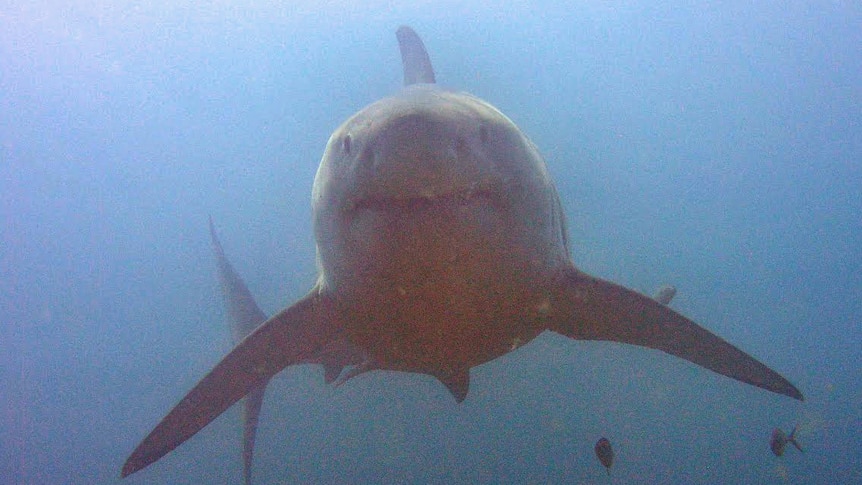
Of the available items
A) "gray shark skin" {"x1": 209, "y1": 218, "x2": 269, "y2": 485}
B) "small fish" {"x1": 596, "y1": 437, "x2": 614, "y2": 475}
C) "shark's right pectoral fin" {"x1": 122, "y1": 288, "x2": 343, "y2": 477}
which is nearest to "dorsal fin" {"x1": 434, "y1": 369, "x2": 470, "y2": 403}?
"shark's right pectoral fin" {"x1": 122, "y1": 288, "x2": 343, "y2": 477}

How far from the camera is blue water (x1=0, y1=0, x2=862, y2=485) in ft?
87.6

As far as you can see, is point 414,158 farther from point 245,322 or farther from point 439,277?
point 245,322

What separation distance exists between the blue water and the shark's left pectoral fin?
65.6 feet

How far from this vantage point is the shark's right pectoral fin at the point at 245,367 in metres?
3.69

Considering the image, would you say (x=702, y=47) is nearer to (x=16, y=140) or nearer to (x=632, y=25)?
(x=632, y=25)

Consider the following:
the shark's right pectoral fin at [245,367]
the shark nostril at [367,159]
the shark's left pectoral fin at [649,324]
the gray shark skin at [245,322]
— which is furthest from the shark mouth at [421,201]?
the gray shark skin at [245,322]

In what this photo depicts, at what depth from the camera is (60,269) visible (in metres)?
93.3

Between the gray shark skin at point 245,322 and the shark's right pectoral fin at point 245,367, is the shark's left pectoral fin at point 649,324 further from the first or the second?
the gray shark skin at point 245,322

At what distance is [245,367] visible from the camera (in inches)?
159

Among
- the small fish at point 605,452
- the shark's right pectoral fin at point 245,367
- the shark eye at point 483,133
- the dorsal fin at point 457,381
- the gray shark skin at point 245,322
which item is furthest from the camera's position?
the gray shark skin at point 245,322

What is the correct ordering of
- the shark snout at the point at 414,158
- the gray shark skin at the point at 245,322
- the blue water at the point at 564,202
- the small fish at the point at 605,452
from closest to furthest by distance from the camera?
the shark snout at the point at 414,158, the small fish at the point at 605,452, the gray shark skin at the point at 245,322, the blue water at the point at 564,202

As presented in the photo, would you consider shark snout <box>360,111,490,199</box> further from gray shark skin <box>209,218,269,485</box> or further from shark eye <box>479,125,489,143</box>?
gray shark skin <box>209,218,269,485</box>

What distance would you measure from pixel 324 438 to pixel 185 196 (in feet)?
290

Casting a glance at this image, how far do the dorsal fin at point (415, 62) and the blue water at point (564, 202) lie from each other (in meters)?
19.0
